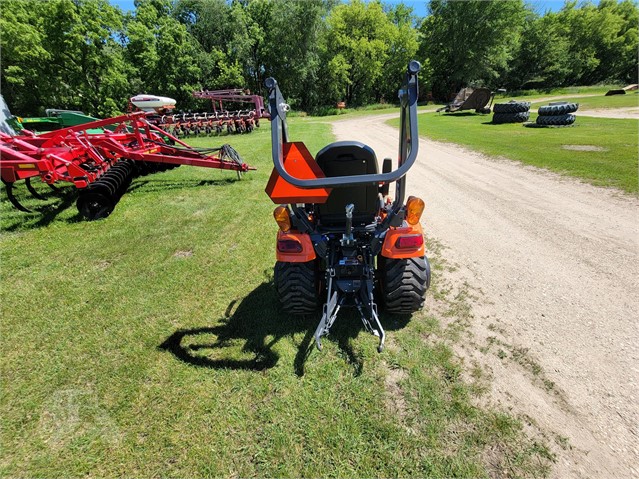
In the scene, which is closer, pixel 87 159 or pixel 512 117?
pixel 87 159

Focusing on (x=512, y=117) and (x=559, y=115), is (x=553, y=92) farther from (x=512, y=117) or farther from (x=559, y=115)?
(x=559, y=115)

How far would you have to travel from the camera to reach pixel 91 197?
222 inches

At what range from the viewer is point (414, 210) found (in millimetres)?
2582

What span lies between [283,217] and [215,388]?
57.9 inches

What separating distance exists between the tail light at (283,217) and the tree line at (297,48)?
29.8 m

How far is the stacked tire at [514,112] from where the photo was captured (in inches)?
648

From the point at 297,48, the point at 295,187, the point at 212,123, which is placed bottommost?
the point at 295,187

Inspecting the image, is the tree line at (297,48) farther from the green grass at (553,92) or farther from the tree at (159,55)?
the green grass at (553,92)

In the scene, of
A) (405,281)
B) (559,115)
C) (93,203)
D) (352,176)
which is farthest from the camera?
(559,115)

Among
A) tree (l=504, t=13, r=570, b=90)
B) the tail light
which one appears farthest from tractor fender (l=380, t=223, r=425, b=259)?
tree (l=504, t=13, r=570, b=90)

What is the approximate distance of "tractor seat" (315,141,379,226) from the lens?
2518 millimetres

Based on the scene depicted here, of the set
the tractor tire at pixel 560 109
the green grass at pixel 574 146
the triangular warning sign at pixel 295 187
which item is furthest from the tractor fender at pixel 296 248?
the tractor tire at pixel 560 109

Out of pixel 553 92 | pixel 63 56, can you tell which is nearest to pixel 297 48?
pixel 63 56

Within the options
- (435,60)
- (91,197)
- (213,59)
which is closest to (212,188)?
(91,197)
